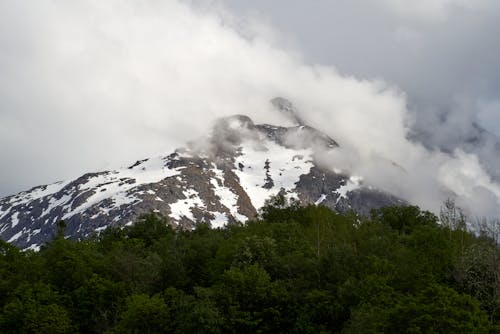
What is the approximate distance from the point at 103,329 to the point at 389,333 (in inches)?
1788

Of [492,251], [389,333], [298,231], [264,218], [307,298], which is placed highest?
[264,218]

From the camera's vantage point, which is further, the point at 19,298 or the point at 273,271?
the point at 19,298

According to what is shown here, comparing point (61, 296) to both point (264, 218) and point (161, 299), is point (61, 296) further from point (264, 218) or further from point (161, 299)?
point (264, 218)

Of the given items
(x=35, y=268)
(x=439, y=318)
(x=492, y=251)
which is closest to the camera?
(x=439, y=318)

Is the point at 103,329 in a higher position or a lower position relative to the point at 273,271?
lower

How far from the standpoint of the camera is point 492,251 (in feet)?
250

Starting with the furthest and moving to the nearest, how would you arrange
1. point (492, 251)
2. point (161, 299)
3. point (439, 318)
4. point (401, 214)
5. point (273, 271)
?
point (401, 214) < point (273, 271) < point (161, 299) < point (492, 251) < point (439, 318)

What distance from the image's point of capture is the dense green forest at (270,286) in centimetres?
6538

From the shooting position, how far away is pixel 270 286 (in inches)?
3157

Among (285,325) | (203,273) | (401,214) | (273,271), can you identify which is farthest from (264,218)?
(285,325)

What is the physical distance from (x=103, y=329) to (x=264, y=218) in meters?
54.3

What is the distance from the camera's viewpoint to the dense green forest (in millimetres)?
65375

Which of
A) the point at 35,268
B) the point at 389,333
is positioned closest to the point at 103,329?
the point at 35,268

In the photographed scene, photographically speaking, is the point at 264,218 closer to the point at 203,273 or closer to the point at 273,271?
the point at 203,273
